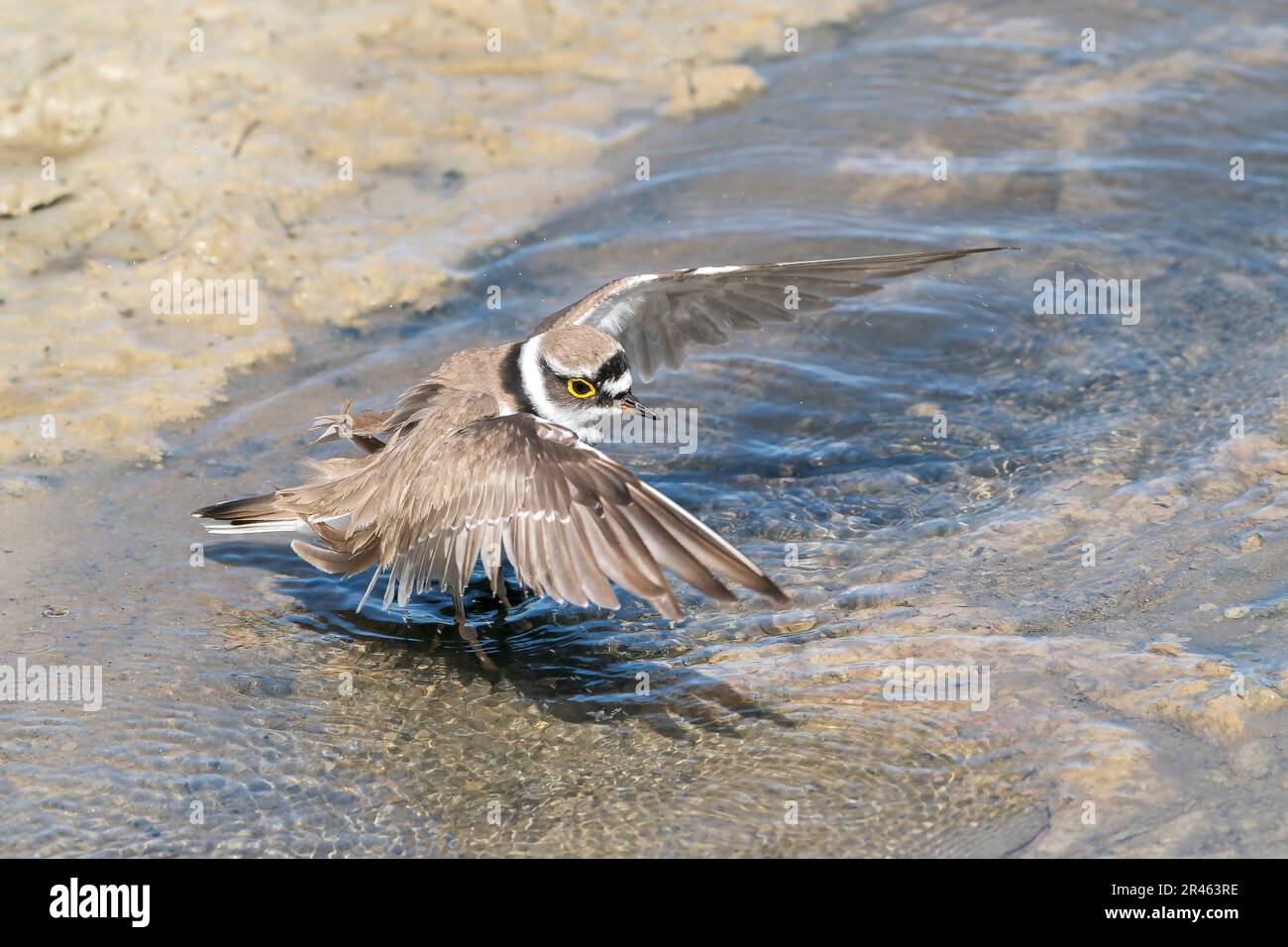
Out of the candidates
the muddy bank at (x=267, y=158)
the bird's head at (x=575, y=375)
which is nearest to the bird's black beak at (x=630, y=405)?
the bird's head at (x=575, y=375)

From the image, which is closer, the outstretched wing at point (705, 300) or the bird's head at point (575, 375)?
the bird's head at point (575, 375)

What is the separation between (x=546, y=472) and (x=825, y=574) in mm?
1606

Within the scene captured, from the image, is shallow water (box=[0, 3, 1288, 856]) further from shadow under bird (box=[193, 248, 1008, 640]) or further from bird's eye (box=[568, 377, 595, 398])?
bird's eye (box=[568, 377, 595, 398])

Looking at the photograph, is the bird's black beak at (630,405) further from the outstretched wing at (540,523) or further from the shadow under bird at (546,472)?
the outstretched wing at (540,523)

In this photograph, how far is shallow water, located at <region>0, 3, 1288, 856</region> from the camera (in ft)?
16.0

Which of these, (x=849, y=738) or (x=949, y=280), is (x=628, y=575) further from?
(x=949, y=280)

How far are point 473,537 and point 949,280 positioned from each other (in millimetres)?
4406

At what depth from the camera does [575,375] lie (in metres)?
6.25

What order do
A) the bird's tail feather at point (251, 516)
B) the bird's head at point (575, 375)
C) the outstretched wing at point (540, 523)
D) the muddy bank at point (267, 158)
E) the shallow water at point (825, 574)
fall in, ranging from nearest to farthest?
the outstretched wing at point (540, 523), the shallow water at point (825, 574), the bird's tail feather at point (251, 516), the bird's head at point (575, 375), the muddy bank at point (267, 158)

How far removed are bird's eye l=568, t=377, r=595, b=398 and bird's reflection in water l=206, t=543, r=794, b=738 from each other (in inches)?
38.2

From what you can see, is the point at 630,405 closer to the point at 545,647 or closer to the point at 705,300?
the point at 705,300

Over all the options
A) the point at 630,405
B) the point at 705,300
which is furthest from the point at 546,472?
the point at 705,300

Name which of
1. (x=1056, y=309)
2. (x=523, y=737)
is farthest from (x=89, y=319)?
(x=1056, y=309)

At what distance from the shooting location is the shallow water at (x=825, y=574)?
4.88 m
